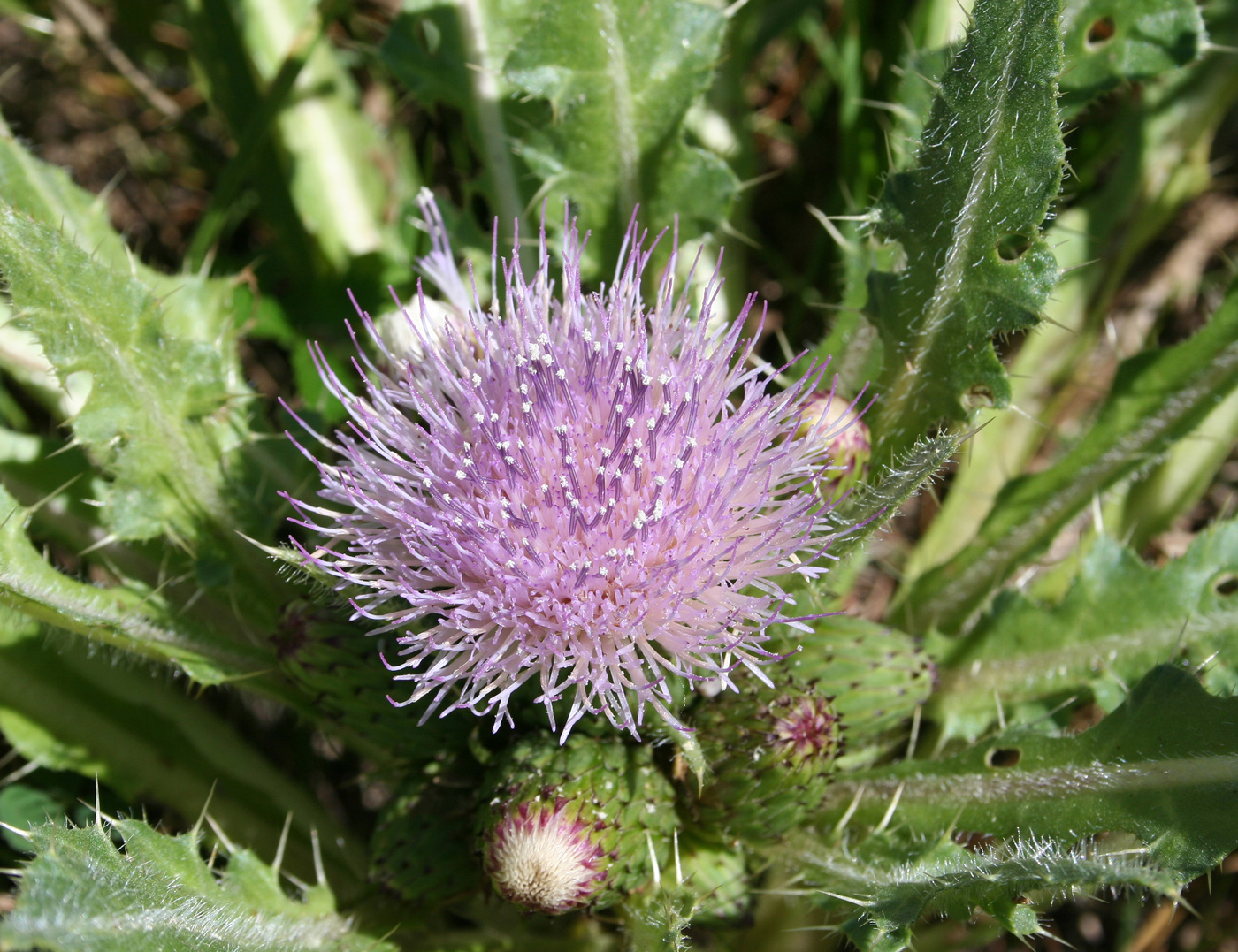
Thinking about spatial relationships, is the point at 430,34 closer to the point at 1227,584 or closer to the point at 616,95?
the point at 616,95

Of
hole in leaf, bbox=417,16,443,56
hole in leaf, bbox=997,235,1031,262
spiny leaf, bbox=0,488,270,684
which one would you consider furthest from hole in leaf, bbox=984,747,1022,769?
hole in leaf, bbox=417,16,443,56

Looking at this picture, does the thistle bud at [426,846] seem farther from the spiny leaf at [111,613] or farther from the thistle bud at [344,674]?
the spiny leaf at [111,613]

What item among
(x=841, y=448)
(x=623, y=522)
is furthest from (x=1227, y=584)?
(x=623, y=522)

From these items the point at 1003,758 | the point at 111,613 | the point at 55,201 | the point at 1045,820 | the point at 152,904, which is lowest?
the point at 1003,758

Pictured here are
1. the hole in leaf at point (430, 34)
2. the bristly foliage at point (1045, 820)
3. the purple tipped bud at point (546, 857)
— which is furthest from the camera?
the hole in leaf at point (430, 34)

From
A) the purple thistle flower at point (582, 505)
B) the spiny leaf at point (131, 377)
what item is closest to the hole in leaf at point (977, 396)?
the purple thistle flower at point (582, 505)

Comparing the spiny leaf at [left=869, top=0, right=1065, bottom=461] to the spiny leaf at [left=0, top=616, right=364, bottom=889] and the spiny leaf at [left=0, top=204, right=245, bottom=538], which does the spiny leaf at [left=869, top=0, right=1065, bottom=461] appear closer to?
the spiny leaf at [left=0, top=204, right=245, bottom=538]
